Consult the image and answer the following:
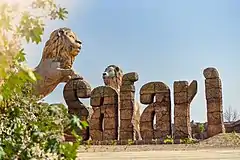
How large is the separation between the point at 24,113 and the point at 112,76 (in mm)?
15690

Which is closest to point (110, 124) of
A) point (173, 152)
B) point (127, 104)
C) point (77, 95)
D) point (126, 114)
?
point (126, 114)

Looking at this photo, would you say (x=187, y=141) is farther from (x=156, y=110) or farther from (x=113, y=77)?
(x=113, y=77)

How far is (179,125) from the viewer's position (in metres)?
14.3

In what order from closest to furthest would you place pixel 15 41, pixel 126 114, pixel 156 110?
pixel 15 41 → pixel 156 110 → pixel 126 114

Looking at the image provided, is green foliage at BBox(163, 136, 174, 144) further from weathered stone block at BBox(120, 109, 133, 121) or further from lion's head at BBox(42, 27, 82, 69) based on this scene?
lion's head at BBox(42, 27, 82, 69)

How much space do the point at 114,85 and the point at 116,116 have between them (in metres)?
2.71

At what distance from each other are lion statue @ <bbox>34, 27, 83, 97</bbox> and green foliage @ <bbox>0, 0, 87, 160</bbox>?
6886 millimetres

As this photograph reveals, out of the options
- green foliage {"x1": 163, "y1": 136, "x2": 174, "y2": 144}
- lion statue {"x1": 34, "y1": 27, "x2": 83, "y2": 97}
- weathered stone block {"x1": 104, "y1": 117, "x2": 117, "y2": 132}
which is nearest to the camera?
lion statue {"x1": 34, "y1": 27, "x2": 83, "y2": 97}

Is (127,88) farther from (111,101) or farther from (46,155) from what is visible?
(46,155)

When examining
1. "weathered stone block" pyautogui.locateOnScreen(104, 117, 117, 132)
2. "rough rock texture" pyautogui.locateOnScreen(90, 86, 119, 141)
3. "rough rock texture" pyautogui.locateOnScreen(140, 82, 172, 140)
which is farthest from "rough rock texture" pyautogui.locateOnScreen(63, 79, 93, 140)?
"rough rock texture" pyautogui.locateOnScreen(140, 82, 172, 140)

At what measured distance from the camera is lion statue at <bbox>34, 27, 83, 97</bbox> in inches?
338

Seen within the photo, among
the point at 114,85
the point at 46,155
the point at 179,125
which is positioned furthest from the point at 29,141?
the point at 114,85

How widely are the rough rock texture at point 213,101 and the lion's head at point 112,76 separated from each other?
4.29 metres

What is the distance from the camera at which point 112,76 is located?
17.4 metres
